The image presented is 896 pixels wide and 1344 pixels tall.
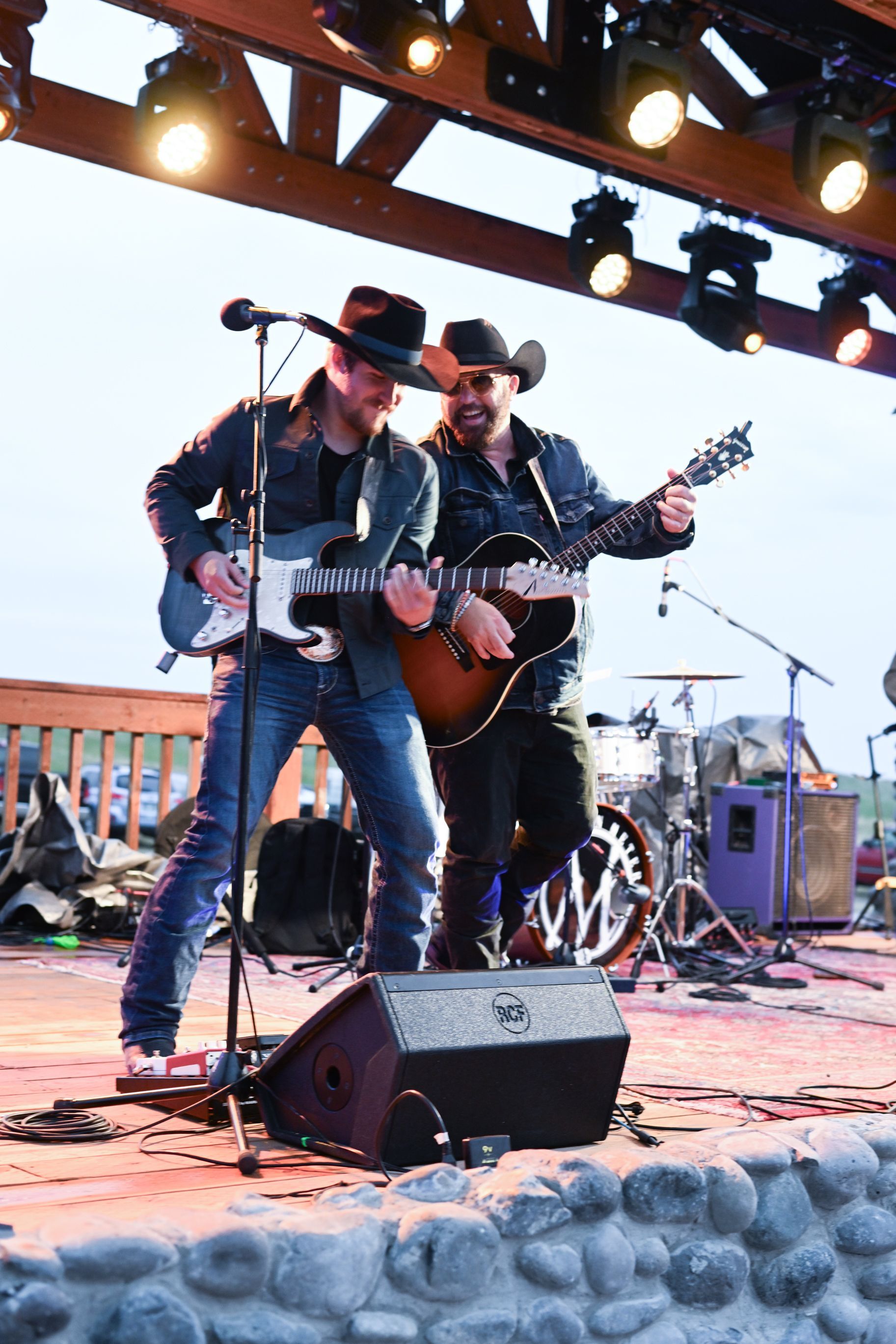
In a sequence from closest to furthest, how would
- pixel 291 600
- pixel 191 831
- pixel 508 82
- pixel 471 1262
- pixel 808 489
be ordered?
pixel 471 1262 < pixel 191 831 < pixel 291 600 < pixel 508 82 < pixel 808 489

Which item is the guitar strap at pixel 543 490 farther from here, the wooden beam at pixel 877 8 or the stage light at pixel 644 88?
the stage light at pixel 644 88

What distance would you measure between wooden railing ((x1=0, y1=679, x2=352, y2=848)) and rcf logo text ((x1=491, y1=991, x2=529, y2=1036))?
3986mm

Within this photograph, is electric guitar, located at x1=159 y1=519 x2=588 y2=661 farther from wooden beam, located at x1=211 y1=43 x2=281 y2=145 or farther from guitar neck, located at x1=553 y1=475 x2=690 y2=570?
wooden beam, located at x1=211 y1=43 x2=281 y2=145

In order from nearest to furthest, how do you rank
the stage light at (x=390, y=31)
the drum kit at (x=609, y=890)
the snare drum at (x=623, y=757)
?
the stage light at (x=390, y=31)
the drum kit at (x=609, y=890)
the snare drum at (x=623, y=757)

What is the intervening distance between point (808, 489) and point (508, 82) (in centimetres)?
1595

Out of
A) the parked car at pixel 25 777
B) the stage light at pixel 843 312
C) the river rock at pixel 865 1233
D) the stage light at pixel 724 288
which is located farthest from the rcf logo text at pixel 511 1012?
the parked car at pixel 25 777

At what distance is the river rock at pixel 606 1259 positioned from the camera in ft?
7.48

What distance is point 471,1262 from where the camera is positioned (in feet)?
6.81

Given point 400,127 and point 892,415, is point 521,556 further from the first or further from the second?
point 892,415

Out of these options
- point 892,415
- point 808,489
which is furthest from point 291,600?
point 808,489

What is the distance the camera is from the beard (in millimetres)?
3857

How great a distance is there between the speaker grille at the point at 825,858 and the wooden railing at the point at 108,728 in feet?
10.1

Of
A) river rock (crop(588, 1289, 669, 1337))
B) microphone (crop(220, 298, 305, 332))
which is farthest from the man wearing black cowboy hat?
river rock (crop(588, 1289, 669, 1337))

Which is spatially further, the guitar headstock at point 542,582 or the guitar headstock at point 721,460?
the guitar headstock at point 721,460
